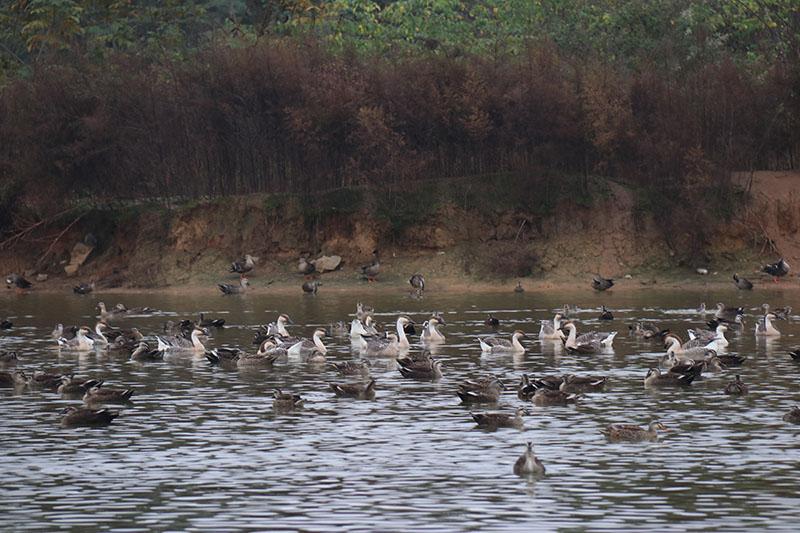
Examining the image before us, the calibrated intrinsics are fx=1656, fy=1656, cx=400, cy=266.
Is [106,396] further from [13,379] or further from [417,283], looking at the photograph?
[417,283]

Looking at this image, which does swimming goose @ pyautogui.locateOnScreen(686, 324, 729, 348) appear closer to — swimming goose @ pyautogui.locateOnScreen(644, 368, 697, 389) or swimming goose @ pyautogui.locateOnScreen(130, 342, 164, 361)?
swimming goose @ pyautogui.locateOnScreen(644, 368, 697, 389)

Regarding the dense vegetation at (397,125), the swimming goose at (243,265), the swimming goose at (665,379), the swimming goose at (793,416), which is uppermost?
the dense vegetation at (397,125)

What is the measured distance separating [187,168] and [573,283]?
48.3 feet

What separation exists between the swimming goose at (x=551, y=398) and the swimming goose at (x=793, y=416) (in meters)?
3.83

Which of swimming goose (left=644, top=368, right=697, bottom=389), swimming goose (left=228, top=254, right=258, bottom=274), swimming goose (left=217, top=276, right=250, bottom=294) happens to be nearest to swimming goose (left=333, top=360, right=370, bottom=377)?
swimming goose (left=644, top=368, right=697, bottom=389)

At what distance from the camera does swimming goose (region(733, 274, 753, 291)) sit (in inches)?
1925

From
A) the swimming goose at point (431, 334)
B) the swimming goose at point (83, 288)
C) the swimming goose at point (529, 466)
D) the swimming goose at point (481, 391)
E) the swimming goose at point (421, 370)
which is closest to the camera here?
the swimming goose at point (529, 466)

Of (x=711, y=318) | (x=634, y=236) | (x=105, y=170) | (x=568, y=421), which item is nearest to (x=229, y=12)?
(x=105, y=170)

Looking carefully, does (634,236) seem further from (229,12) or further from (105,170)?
(229,12)

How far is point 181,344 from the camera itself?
117 feet

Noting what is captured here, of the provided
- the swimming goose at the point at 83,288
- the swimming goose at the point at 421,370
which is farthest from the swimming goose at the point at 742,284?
the swimming goose at the point at 83,288

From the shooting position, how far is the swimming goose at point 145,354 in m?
35.0

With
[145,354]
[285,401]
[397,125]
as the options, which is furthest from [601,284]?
[285,401]

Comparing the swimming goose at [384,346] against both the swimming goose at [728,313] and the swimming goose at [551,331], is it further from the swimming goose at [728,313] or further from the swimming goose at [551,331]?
the swimming goose at [728,313]
